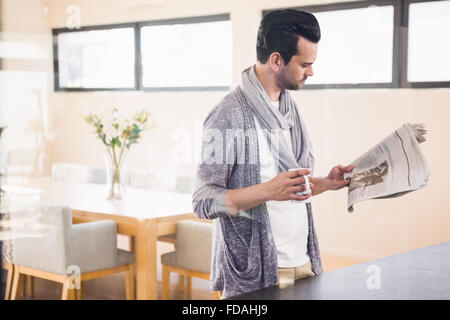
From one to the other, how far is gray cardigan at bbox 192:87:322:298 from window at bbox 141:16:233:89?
0.22m

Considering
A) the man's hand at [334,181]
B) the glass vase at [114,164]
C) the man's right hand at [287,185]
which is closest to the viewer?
the man's right hand at [287,185]

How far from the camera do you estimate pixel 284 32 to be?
1009mm

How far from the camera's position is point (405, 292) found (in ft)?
2.77

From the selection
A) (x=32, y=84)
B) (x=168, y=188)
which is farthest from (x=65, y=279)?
(x=32, y=84)

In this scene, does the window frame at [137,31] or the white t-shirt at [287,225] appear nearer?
the white t-shirt at [287,225]

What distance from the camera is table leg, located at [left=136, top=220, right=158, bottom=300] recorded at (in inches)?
72.7

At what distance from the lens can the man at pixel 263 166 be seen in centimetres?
100

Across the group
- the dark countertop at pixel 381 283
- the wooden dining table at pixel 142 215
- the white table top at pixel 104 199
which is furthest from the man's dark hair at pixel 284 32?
the wooden dining table at pixel 142 215

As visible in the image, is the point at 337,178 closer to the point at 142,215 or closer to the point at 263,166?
the point at 263,166

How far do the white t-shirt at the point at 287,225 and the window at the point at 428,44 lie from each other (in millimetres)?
397

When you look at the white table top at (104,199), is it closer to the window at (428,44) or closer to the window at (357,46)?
the window at (357,46)

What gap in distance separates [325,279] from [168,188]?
67cm

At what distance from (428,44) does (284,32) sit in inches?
16.7
